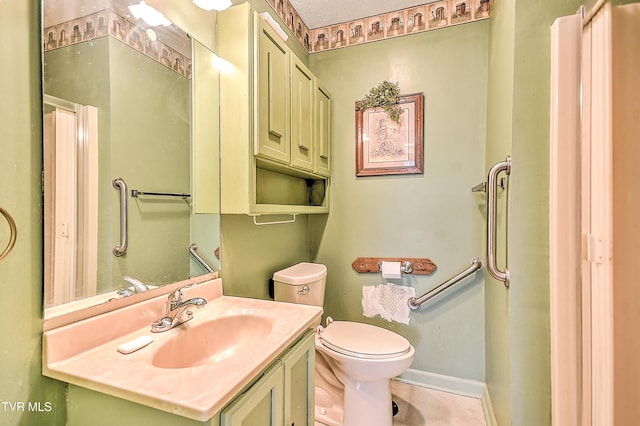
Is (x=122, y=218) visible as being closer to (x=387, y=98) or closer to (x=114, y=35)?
(x=114, y=35)

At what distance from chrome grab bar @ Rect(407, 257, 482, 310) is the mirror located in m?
1.33

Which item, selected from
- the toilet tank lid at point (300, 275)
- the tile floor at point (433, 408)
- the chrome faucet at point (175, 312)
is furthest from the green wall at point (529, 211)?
the chrome faucet at point (175, 312)

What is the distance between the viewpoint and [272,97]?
1311mm

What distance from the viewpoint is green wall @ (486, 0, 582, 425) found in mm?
1012

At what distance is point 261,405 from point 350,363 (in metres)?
0.75

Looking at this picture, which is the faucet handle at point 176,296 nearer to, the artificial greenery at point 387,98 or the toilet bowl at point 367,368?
the toilet bowl at point 367,368

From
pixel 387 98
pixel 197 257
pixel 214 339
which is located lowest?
pixel 214 339

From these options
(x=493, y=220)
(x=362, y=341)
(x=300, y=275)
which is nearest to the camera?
(x=493, y=220)

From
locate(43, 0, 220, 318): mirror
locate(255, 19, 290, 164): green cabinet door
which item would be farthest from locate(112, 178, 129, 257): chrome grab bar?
locate(255, 19, 290, 164): green cabinet door

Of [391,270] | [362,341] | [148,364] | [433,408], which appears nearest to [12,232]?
[148,364]

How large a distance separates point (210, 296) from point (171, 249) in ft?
0.88

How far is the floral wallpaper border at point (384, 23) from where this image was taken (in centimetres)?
176

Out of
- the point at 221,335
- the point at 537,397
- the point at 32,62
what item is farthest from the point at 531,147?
the point at 32,62

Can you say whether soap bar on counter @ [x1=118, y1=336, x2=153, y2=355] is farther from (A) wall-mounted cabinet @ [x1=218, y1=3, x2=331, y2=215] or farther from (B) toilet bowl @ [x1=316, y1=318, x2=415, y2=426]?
(B) toilet bowl @ [x1=316, y1=318, x2=415, y2=426]
